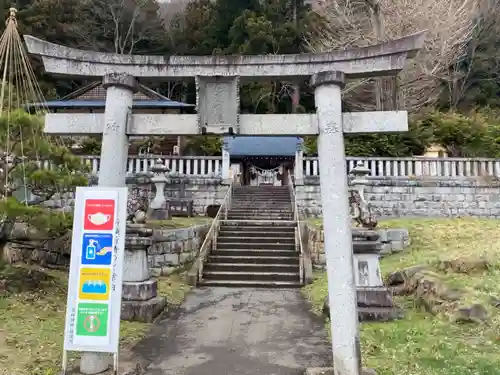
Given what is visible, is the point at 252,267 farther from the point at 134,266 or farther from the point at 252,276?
the point at 134,266

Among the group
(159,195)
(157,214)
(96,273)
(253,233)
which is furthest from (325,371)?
(159,195)

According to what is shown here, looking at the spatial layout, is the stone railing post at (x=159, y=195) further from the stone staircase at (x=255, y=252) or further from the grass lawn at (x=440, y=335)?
the grass lawn at (x=440, y=335)

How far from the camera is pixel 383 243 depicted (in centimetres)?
1043

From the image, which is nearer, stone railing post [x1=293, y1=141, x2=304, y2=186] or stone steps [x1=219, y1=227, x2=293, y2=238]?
stone steps [x1=219, y1=227, x2=293, y2=238]

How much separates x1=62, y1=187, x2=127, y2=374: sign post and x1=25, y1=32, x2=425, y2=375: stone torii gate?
35cm

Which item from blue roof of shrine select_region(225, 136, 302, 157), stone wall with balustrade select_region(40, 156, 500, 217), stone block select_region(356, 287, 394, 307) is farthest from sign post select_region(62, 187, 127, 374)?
blue roof of shrine select_region(225, 136, 302, 157)

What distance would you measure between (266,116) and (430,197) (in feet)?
35.8

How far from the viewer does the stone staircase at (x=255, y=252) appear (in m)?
9.30

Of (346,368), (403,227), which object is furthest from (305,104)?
(346,368)

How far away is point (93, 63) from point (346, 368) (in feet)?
14.7

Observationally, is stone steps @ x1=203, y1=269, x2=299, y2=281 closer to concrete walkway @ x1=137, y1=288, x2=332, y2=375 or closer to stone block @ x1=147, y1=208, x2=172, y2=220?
concrete walkway @ x1=137, y1=288, x2=332, y2=375

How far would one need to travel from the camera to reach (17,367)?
4.37 meters

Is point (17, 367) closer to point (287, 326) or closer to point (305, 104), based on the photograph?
point (287, 326)

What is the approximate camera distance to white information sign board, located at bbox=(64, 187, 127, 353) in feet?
13.4
